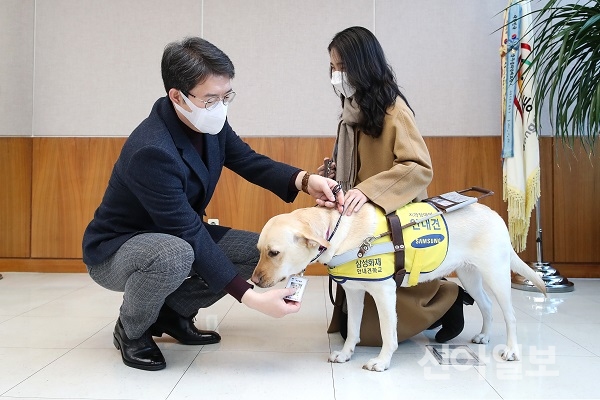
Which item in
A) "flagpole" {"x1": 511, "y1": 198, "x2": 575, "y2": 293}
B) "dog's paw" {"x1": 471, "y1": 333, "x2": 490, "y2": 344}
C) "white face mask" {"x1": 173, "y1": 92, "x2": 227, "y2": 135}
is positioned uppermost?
"white face mask" {"x1": 173, "y1": 92, "x2": 227, "y2": 135}

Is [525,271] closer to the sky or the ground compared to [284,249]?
closer to the ground

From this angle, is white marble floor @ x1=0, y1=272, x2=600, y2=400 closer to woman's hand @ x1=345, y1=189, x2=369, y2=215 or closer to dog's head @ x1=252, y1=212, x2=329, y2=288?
dog's head @ x1=252, y1=212, x2=329, y2=288

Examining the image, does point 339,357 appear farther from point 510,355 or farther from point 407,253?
point 510,355

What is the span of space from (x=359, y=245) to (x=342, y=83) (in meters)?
0.67

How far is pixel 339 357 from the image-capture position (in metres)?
1.72

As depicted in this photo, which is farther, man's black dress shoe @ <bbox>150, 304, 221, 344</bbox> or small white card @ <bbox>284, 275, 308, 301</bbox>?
man's black dress shoe @ <bbox>150, 304, 221, 344</bbox>

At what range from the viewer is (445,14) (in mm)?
3510

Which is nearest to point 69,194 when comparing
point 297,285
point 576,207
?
point 297,285

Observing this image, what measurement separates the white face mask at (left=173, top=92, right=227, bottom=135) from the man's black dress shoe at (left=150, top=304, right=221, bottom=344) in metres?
0.75

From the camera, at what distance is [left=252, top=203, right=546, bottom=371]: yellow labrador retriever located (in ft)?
5.01

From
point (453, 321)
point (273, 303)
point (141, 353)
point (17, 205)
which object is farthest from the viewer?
point (17, 205)

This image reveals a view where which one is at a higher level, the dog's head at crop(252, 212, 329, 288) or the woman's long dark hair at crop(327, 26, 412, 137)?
the woman's long dark hair at crop(327, 26, 412, 137)

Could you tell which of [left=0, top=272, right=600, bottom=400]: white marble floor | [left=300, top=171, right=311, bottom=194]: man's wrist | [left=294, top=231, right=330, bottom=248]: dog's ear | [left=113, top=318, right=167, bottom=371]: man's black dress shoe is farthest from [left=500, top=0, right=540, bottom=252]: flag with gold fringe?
[left=113, top=318, right=167, bottom=371]: man's black dress shoe

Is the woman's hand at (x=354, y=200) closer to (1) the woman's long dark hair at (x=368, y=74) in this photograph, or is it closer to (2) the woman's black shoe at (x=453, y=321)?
(1) the woman's long dark hair at (x=368, y=74)
